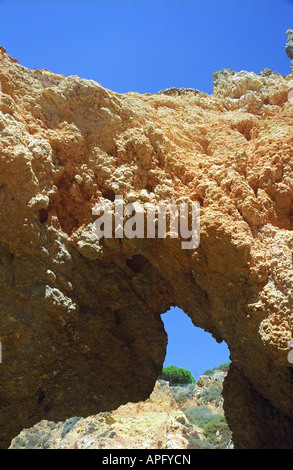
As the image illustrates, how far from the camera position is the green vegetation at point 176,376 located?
81.6ft

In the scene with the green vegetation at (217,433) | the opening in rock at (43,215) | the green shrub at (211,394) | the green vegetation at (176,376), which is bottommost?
the green vegetation at (217,433)

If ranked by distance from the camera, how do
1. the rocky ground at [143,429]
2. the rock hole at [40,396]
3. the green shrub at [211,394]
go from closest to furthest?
the rock hole at [40,396], the rocky ground at [143,429], the green shrub at [211,394]

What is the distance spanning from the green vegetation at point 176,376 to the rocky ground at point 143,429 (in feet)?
26.5

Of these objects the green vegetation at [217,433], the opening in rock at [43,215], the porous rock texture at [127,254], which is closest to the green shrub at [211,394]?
the green vegetation at [217,433]

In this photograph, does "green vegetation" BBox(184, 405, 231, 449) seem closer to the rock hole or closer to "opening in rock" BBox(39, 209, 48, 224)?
the rock hole

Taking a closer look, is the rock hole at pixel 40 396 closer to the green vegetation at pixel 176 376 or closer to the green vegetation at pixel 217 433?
the green vegetation at pixel 217 433

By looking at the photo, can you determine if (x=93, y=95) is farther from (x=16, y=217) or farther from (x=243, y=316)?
(x=243, y=316)

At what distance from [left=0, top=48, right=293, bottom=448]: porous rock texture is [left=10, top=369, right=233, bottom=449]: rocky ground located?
18.2ft

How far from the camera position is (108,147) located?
20.7 feet

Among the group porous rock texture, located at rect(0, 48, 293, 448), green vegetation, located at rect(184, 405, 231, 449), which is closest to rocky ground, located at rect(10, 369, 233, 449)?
green vegetation, located at rect(184, 405, 231, 449)

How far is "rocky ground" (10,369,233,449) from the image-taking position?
11159 mm

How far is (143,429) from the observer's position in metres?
11.5

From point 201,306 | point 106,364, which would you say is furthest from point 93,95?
point 106,364

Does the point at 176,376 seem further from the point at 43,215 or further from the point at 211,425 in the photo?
the point at 43,215
